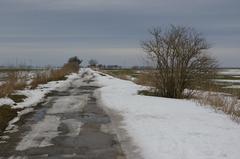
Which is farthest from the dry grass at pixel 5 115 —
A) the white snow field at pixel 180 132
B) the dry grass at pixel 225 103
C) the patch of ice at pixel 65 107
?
the dry grass at pixel 225 103

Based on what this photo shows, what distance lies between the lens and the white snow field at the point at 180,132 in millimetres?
8711

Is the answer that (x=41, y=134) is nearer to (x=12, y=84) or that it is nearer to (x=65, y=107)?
(x=65, y=107)

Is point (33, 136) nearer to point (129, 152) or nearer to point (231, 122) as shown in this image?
point (129, 152)

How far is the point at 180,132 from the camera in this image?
11109 millimetres

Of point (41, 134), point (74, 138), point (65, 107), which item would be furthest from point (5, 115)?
point (74, 138)

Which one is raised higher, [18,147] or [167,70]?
[167,70]

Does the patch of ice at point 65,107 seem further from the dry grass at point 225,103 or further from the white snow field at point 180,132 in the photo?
the dry grass at point 225,103

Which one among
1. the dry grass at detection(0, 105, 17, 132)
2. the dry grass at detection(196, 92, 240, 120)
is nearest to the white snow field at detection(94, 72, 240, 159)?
the dry grass at detection(196, 92, 240, 120)

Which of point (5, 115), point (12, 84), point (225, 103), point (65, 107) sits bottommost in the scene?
point (65, 107)

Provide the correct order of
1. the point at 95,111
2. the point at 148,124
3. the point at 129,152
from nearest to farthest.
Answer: the point at 129,152
the point at 148,124
the point at 95,111

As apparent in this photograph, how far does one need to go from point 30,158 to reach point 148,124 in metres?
5.10

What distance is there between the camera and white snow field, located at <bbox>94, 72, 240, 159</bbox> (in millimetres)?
8711

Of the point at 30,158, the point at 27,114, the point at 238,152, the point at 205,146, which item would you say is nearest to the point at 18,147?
the point at 30,158

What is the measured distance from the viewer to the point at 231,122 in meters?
13.2
